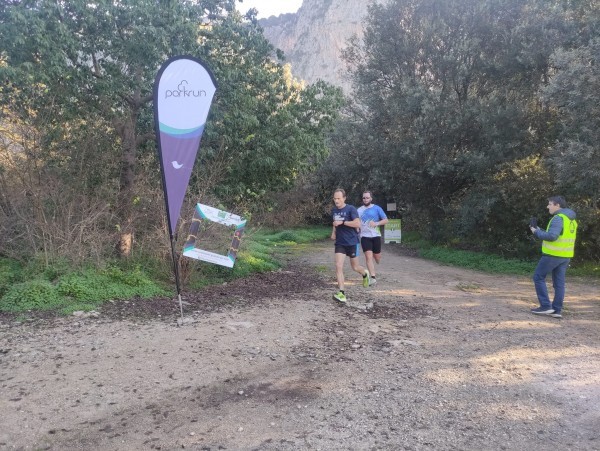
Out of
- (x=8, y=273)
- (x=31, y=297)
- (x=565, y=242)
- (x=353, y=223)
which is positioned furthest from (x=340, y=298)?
(x=8, y=273)

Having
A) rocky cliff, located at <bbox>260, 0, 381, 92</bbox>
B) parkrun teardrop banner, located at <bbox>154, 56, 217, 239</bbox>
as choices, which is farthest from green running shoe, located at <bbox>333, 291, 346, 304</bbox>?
rocky cliff, located at <bbox>260, 0, 381, 92</bbox>

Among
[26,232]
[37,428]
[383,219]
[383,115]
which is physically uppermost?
[383,115]

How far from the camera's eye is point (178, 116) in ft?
20.6

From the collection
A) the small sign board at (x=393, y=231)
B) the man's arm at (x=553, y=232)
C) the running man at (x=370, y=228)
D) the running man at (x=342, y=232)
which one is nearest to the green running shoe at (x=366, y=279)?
the running man at (x=370, y=228)

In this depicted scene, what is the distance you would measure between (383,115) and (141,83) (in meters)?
9.52

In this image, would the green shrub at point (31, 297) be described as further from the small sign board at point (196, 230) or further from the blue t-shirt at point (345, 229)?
the blue t-shirt at point (345, 229)

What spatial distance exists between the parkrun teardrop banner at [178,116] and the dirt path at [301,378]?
1763 millimetres

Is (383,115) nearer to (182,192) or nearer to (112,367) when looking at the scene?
(182,192)

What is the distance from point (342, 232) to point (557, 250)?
3.11 meters

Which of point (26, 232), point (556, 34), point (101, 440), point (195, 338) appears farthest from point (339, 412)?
point (556, 34)

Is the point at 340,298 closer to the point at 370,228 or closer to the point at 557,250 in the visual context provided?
the point at 370,228

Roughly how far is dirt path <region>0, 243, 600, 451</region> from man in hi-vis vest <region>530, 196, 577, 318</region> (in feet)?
1.01

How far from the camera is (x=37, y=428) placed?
3.47m

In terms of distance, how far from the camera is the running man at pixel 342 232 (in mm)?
7370
